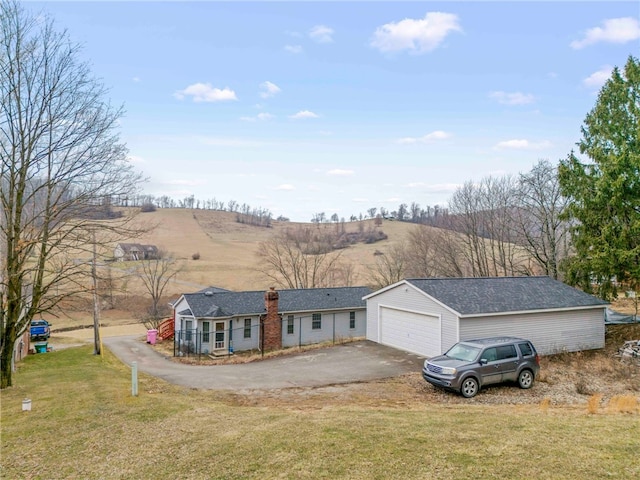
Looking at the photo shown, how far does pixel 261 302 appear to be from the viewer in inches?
1198

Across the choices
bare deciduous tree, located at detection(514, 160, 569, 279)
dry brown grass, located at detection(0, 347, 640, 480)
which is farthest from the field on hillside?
dry brown grass, located at detection(0, 347, 640, 480)

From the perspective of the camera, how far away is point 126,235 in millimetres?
16812

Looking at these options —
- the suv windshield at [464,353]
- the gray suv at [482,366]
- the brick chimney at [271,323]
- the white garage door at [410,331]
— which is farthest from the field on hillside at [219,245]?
the gray suv at [482,366]

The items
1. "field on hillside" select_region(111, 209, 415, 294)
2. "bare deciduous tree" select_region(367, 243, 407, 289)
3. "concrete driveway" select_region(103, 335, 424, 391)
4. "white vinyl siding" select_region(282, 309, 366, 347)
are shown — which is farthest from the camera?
"field on hillside" select_region(111, 209, 415, 294)

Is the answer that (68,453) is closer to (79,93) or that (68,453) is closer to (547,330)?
(79,93)

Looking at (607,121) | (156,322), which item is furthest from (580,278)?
(156,322)

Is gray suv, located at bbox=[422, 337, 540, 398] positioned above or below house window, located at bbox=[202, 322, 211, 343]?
above

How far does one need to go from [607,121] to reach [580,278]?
8.97m

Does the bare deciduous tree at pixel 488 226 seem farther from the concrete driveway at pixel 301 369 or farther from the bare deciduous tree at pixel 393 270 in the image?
the concrete driveway at pixel 301 369

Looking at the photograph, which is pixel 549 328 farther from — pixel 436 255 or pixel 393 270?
pixel 393 270

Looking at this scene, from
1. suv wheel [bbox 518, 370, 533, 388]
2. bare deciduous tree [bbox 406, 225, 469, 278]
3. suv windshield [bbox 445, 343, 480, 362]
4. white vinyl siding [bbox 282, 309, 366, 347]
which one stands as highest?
bare deciduous tree [bbox 406, 225, 469, 278]

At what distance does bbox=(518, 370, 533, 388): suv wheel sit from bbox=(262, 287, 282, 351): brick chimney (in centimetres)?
1615

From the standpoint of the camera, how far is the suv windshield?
14.5 m

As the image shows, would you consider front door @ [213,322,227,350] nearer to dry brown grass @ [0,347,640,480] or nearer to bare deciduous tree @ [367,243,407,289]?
dry brown grass @ [0,347,640,480]
